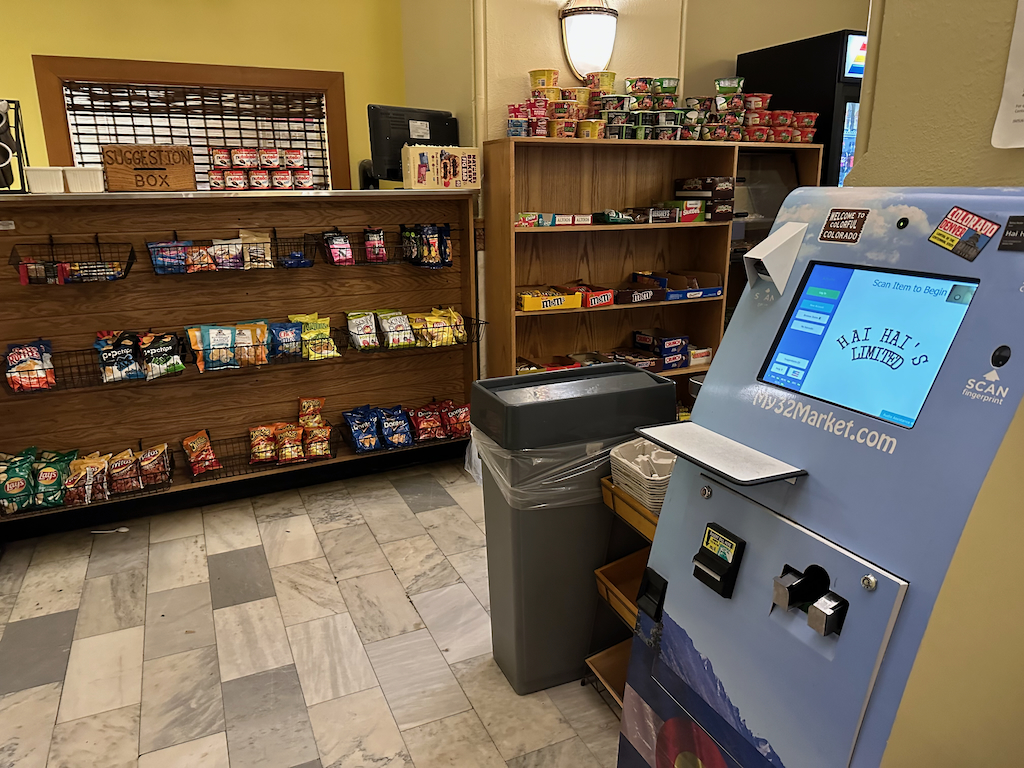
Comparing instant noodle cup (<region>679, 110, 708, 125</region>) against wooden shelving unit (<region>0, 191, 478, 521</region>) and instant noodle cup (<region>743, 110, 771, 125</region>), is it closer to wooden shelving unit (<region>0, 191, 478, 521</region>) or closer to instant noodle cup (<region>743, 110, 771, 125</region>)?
instant noodle cup (<region>743, 110, 771, 125</region>)

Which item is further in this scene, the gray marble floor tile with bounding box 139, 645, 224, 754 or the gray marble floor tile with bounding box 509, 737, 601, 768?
the gray marble floor tile with bounding box 139, 645, 224, 754

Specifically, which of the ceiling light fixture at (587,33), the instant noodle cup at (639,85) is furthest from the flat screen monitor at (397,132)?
the instant noodle cup at (639,85)

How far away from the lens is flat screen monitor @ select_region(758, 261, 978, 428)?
98cm

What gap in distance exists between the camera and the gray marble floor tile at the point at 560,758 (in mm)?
1896

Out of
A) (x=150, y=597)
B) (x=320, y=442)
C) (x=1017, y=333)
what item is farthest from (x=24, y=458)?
(x=1017, y=333)

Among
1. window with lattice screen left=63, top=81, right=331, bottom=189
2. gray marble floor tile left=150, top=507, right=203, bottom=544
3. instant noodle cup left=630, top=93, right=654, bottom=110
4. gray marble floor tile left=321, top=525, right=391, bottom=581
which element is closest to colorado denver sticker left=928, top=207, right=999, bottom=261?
gray marble floor tile left=321, top=525, right=391, bottom=581

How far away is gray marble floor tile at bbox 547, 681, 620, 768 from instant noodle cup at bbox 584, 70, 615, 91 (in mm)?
2902

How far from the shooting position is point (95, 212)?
122 inches

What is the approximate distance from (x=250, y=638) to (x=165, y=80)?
340 cm

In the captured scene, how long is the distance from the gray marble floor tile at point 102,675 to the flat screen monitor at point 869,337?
2171 millimetres

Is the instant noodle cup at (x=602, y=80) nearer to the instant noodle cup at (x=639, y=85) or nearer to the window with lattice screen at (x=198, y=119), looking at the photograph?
the instant noodle cup at (x=639, y=85)

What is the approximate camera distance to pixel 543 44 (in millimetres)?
3691

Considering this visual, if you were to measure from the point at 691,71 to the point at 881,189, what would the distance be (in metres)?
4.03

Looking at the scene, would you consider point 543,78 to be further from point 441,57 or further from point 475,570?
point 475,570
